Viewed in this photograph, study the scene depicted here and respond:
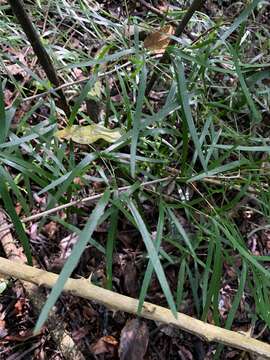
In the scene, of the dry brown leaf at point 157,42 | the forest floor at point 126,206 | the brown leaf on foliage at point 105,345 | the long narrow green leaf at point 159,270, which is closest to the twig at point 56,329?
the forest floor at point 126,206

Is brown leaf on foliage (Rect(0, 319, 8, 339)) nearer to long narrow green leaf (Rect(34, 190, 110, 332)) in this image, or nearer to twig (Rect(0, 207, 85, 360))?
twig (Rect(0, 207, 85, 360))

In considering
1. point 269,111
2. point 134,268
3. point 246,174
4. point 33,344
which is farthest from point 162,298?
point 269,111

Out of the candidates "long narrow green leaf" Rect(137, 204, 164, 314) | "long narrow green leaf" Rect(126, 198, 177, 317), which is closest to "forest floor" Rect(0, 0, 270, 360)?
"long narrow green leaf" Rect(137, 204, 164, 314)

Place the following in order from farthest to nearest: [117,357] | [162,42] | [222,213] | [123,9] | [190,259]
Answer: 1. [123,9]
2. [190,259]
3. [117,357]
4. [162,42]
5. [222,213]

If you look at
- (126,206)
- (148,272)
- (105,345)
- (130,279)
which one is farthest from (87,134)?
(105,345)

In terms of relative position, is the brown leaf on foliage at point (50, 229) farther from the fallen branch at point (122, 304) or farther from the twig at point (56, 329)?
the fallen branch at point (122, 304)

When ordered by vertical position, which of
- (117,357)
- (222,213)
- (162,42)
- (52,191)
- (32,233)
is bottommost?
(117,357)

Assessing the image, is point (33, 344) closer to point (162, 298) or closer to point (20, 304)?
point (20, 304)
